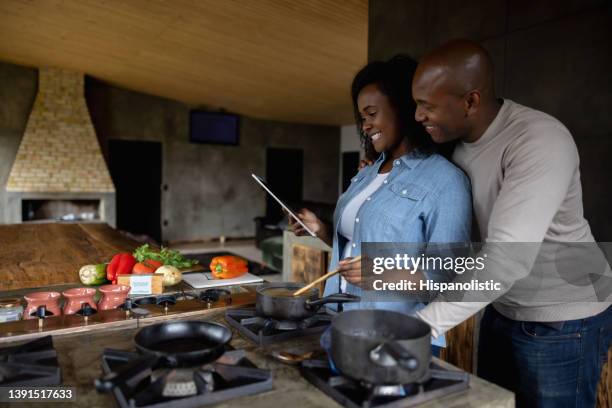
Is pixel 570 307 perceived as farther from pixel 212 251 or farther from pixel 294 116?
pixel 294 116

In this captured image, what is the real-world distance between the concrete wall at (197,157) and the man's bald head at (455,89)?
856cm

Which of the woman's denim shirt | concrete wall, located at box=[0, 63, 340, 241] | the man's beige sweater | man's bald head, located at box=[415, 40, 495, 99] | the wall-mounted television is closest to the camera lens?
the man's beige sweater

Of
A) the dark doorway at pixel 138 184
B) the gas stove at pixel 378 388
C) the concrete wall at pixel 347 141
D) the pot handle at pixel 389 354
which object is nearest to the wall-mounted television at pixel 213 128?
the dark doorway at pixel 138 184

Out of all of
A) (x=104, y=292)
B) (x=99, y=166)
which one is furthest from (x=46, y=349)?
(x=99, y=166)

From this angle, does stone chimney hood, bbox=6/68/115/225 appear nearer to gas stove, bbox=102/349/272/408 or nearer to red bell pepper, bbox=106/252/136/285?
red bell pepper, bbox=106/252/136/285

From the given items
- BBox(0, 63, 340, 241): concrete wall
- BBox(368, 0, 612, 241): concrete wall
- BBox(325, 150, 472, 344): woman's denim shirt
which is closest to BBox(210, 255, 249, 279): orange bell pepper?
BBox(325, 150, 472, 344): woman's denim shirt

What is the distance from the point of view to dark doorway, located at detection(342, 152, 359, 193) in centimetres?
1166

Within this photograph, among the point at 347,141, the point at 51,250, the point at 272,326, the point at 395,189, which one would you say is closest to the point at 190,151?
the point at 347,141

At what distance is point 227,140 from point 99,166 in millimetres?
2922

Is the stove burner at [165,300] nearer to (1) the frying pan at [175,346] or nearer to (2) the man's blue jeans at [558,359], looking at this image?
(1) the frying pan at [175,346]

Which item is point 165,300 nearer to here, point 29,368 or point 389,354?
A: point 29,368

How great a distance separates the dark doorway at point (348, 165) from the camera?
11656 mm

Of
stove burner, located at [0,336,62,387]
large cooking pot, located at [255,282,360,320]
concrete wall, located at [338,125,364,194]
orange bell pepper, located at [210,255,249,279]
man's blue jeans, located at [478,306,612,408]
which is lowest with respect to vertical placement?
man's blue jeans, located at [478,306,612,408]

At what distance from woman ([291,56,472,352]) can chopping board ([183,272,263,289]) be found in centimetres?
39
